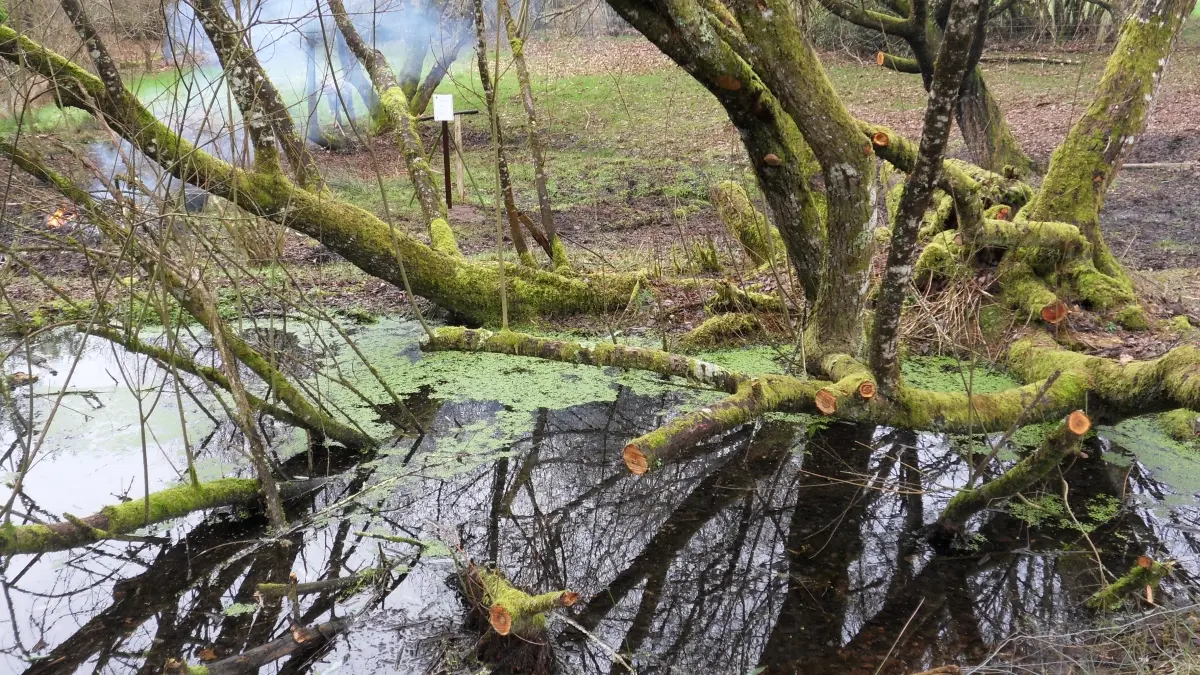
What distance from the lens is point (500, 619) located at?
118 inches

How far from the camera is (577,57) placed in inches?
651

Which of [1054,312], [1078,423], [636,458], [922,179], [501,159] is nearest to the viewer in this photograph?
[1078,423]

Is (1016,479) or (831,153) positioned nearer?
(1016,479)

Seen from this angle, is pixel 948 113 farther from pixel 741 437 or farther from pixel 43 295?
pixel 43 295

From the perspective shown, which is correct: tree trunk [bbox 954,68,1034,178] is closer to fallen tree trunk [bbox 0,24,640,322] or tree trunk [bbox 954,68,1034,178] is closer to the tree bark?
fallen tree trunk [bbox 0,24,640,322]

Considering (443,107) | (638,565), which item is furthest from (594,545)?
(443,107)

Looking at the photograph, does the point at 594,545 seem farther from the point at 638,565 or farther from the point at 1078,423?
the point at 1078,423

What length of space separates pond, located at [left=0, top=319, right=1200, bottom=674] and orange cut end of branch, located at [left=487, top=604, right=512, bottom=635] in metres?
0.34

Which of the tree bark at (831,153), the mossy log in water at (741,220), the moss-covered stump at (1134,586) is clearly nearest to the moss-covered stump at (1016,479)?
the moss-covered stump at (1134,586)

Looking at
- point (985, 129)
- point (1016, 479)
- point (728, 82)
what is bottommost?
point (1016, 479)

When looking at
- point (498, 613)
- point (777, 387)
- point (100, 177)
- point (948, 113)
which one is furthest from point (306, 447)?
point (948, 113)

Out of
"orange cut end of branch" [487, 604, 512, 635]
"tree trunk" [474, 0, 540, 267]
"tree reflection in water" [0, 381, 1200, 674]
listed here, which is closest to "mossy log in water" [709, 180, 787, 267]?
"tree trunk" [474, 0, 540, 267]

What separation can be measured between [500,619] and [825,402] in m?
1.73

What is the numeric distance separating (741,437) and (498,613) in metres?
2.39
